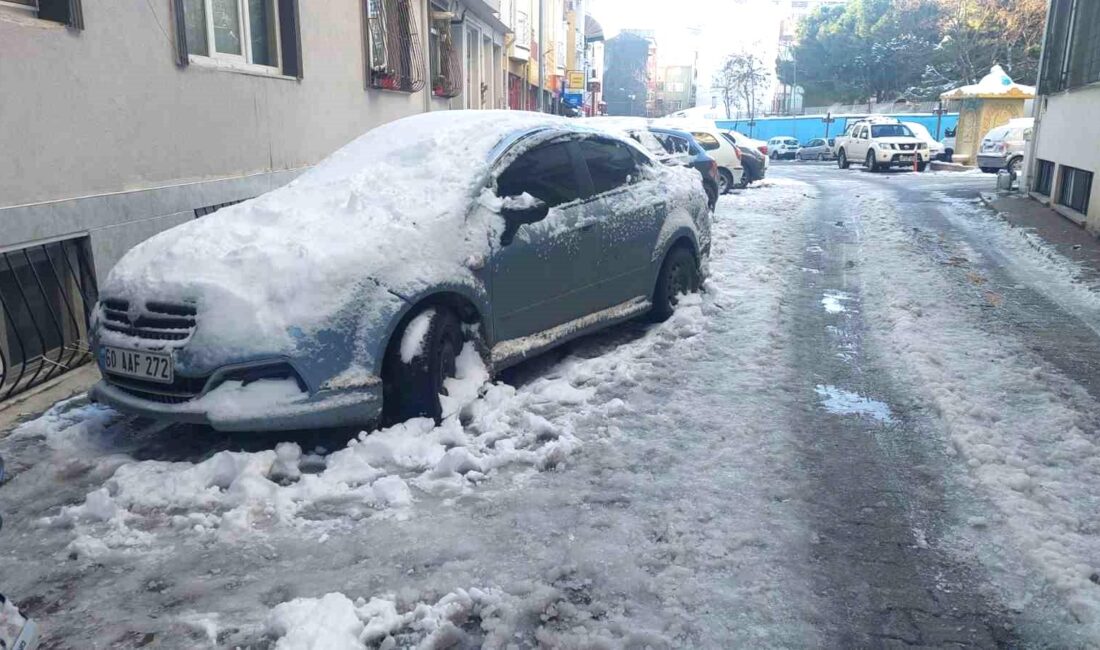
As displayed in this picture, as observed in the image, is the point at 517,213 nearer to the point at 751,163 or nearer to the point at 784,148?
the point at 751,163

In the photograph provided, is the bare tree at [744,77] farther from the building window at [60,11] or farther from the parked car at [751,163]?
the building window at [60,11]

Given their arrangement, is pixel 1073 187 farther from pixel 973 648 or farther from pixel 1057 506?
pixel 973 648

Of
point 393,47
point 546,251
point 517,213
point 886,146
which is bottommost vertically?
point 886,146

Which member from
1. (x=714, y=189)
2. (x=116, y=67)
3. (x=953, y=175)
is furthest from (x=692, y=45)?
(x=116, y=67)

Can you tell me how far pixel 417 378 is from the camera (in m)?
4.55

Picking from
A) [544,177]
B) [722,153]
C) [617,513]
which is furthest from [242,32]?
[722,153]

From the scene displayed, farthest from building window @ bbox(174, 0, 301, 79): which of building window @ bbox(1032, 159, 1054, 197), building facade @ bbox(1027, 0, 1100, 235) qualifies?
building window @ bbox(1032, 159, 1054, 197)

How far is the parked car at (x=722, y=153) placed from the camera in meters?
19.3

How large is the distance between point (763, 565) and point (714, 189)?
11930 mm

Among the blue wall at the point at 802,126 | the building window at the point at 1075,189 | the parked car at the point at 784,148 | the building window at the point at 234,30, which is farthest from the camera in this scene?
the parked car at the point at 784,148

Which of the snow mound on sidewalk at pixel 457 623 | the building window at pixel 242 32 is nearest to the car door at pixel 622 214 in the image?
the snow mound on sidewalk at pixel 457 623

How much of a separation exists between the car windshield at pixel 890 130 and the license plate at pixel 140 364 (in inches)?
1150

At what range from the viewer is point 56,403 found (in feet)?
17.4

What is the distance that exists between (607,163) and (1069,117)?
11.6 m
